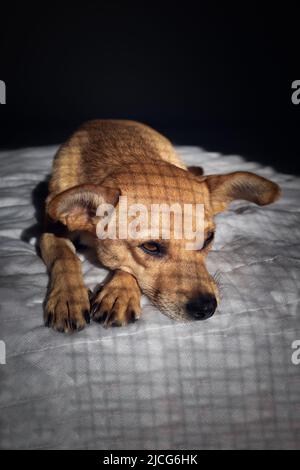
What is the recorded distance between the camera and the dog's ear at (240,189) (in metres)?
2.02

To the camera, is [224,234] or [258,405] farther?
[224,234]

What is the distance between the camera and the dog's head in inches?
72.4

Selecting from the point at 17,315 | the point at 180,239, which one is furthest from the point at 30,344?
the point at 180,239

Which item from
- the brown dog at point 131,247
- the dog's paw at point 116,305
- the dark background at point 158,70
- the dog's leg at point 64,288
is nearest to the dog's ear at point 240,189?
the brown dog at point 131,247

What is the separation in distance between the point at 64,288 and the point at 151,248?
41cm

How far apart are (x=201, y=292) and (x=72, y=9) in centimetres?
338

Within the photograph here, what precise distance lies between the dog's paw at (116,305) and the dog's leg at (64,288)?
0.15 ft

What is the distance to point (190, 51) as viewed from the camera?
4.42 meters

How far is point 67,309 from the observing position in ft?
5.98

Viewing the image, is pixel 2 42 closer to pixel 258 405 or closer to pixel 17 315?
pixel 17 315

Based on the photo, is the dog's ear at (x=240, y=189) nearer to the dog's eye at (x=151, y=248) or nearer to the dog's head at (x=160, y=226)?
the dog's head at (x=160, y=226)

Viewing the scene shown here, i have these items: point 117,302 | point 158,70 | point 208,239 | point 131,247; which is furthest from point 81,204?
point 158,70

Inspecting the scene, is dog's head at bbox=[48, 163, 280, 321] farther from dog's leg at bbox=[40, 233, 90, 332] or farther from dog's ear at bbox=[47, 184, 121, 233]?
dog's leg at bbox=[40, 233, 90, 332]

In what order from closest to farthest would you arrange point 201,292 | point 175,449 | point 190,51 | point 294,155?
point 175,449 < point 201,292 < point 294,155 < point 190,51
